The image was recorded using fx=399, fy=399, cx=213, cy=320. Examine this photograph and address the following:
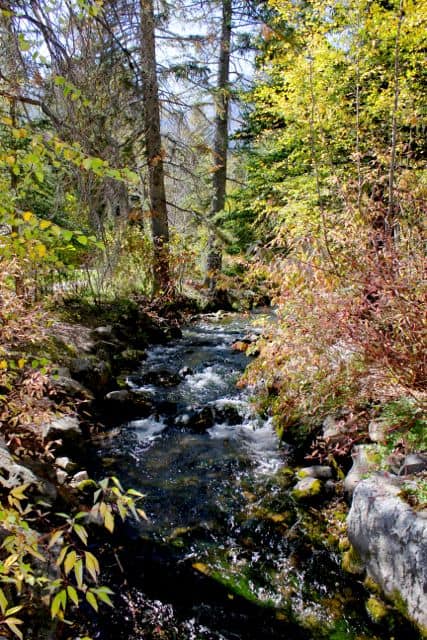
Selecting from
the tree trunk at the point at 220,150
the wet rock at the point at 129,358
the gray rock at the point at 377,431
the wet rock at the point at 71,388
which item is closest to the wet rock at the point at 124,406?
the wet rock at the point at 71,388

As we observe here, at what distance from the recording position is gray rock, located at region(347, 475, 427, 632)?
8.31ft

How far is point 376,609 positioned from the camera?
2727 mm

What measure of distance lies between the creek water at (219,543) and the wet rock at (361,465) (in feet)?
1.37

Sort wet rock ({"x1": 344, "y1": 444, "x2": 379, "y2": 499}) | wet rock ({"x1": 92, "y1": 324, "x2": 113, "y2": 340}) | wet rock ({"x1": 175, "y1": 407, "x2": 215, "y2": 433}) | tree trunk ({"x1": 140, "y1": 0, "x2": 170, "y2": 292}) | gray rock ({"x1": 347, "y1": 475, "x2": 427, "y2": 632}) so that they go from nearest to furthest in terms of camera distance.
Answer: gray rock ({"x1": 347, "y1": 475, "x2": 427, "y2": 632}), wet rock ({"x1": 344, "y1": 444, "x2": 379, "y2": 499}), wet rock ({"x1": 175, "y1": 407, "x2": 215, "y2": 433}), wet rock ({"x1": 92, "y1": 324, "x2": 113, "y2": 340}), tree trunk ({"x1": 140, "y1": 0, "x2": 170, "y2": 292})

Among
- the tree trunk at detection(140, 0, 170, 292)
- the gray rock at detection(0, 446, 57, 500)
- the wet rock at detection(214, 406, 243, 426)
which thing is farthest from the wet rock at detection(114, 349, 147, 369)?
the gray rock at detection(0, 446, 57, 500)

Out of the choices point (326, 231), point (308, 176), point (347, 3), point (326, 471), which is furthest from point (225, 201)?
point (326, 471)

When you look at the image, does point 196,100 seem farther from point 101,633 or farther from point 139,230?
point 101,633

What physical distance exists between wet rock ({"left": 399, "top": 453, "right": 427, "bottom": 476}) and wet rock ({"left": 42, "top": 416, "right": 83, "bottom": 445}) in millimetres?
3319

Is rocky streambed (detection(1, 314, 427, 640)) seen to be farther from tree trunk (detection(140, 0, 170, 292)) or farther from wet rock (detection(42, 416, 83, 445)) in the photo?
tree trunk (detection(140, 0, 170, 292))

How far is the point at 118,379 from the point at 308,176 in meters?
5.76

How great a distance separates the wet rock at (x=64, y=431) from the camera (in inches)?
166

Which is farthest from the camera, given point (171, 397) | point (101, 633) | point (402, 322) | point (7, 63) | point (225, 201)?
point (225, 201)

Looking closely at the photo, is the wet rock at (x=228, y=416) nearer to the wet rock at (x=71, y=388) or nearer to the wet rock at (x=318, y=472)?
the wet rock at (x=318, y=472)

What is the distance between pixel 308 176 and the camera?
28.0 ft
